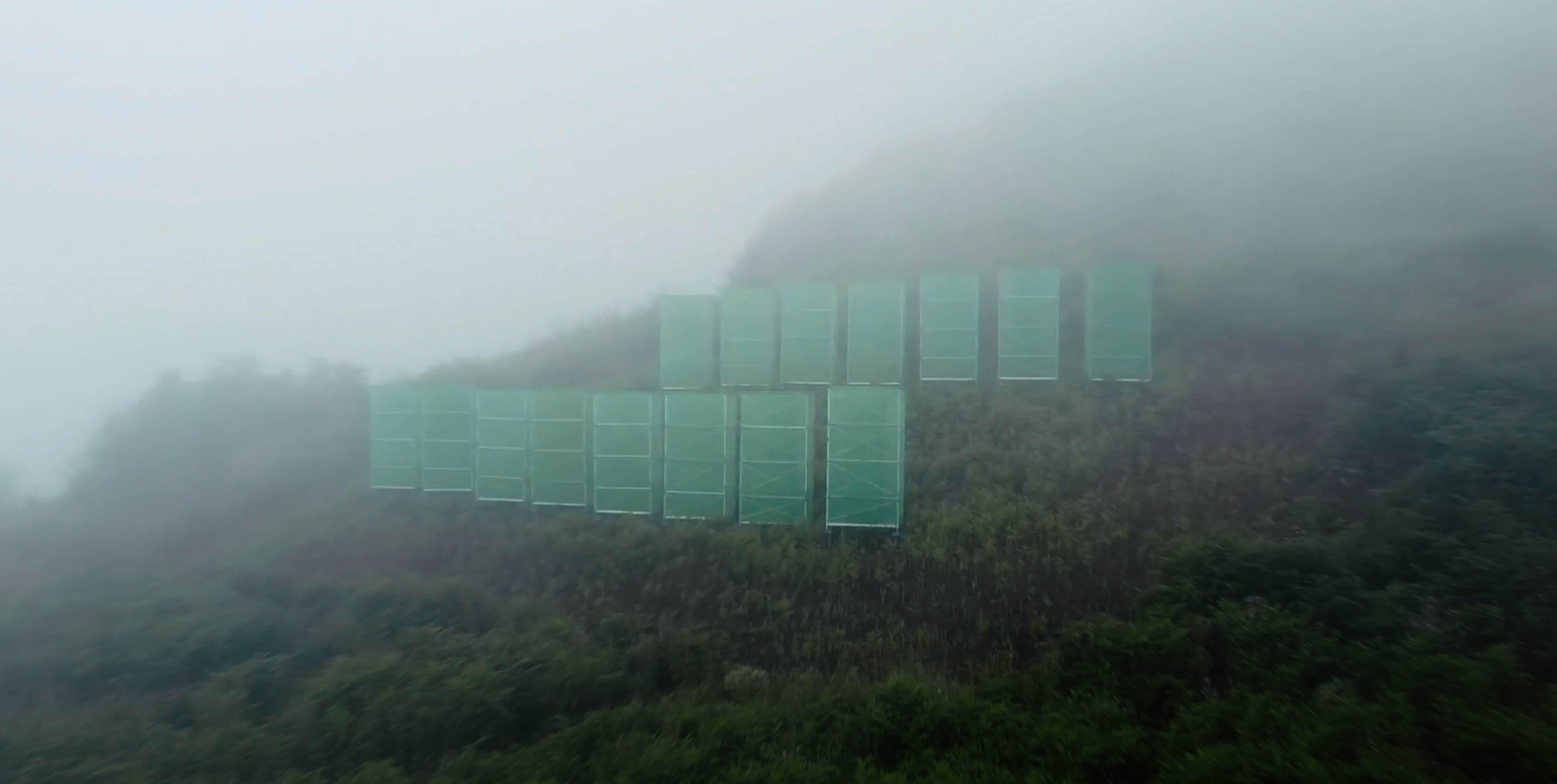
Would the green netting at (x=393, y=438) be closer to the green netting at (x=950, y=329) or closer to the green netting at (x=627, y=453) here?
the green netting at (x=627, y=453)

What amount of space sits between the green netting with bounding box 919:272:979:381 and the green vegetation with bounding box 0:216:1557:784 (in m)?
0.29

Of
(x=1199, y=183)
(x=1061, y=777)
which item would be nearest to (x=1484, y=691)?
(x=1061, y=777)

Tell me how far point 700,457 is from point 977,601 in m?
3.44

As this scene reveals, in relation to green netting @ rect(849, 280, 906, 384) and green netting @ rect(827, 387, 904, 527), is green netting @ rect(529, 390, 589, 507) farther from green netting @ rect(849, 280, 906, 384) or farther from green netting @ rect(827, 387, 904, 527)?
green netting @ rect(849, 280, 906, 384)

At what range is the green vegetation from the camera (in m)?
5.27

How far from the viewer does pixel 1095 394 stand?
962cm

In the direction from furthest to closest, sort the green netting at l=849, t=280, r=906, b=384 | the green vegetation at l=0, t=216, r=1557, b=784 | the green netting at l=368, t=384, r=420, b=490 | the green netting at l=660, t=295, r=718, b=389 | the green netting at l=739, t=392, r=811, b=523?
the green netting at l=660, t=295, r=718, b=389 < the green netting at l=368, t=384, r=420, b=490 < the green netting at l=849, t=280, r=906, b=384 < the green netting at l=739, t=392, r=811, b=523 < the green vegetation at l=0, t=216, r=1557, b=784

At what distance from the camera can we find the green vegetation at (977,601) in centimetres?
527

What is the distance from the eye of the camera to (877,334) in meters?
10.2

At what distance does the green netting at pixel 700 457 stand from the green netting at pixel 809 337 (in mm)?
1382

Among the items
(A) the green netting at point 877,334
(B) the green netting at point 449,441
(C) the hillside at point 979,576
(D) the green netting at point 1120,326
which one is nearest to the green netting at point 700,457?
(C) the hillside at point 979,576

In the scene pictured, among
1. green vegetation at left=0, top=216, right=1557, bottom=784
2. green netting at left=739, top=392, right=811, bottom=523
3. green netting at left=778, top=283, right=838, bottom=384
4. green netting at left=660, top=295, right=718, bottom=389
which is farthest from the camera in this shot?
green netting at left=660, top=295, right=718, bottom=389

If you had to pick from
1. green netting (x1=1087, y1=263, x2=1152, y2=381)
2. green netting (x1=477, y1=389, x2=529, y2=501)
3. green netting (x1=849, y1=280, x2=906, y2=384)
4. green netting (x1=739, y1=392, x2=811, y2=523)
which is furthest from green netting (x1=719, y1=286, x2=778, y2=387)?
green netting (x1=1087, y1=263, x2=1152, y2=381)

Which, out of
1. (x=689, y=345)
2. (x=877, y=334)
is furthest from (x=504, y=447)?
(x=877, y=334)
